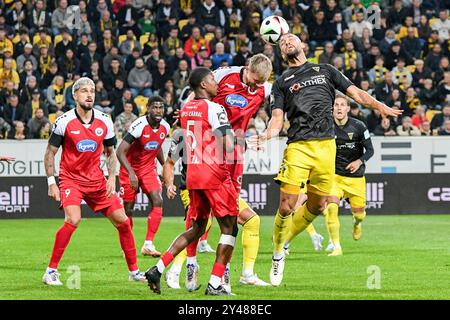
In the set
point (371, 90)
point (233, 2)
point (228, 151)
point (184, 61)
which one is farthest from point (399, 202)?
point (228, 151)

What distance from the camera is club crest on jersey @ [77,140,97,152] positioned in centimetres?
1205

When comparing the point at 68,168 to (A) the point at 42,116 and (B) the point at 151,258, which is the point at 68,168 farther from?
(A) the point at 42,116

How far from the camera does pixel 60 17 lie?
96.2 ft

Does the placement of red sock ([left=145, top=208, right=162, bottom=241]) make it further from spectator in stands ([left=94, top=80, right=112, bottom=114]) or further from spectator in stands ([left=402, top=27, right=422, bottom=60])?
spectator in stands ([left=402, top=27, right=422, bottom=60])

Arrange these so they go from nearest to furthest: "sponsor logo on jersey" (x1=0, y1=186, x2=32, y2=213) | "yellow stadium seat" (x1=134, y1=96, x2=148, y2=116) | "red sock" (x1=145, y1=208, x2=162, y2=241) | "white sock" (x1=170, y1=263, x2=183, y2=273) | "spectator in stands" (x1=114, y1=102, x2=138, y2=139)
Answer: "white sock" (x1=170, y1=263, x2=183, y2=273) < "red sock" (x1=145, y1=208, x2=162, y2=241) < "sponsor logo on jersey" (x1=0, y1=186, x2=32, y2=213) < "spectator in stands" (x1=114, y1=102, x2=138, y2=139) < "yellow stadium seat" (x1=134, y1=96, x2=148, y2=116)

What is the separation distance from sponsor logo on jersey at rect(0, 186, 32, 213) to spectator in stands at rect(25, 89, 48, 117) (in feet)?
7.69

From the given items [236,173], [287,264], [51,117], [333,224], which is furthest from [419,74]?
[236,173]

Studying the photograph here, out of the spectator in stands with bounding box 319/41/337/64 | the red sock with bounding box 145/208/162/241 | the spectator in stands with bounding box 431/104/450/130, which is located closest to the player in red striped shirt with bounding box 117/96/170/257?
the red sock with bounding box 145/208/162/241

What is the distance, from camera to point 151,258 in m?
15.4

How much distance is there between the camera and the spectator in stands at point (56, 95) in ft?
88.4

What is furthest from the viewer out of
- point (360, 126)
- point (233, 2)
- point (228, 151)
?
point (233, 2)

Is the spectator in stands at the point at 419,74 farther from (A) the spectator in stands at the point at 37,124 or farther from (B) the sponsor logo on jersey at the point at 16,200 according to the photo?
(B) the sponsor logo on jersey at the point at 16,200

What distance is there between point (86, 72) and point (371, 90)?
7801 millimetres

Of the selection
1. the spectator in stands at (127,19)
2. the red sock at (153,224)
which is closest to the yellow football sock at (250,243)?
the red sock at (153,224)
